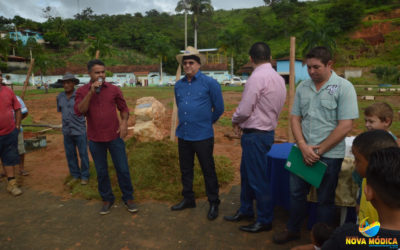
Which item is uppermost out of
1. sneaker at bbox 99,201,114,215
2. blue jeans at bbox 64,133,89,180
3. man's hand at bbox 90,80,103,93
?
man's hand at bbox 90,80,103,93

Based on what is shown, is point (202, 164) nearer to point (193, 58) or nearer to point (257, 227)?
point (257, 227)


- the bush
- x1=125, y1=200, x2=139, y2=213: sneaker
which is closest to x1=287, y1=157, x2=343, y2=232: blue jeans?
x1=125, y1=200, x2=139, y2=213: sneaker

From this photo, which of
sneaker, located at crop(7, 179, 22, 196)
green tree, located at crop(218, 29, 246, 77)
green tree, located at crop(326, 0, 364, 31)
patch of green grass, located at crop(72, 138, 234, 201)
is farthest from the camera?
→ green tree, located at crop(326, 0, 364, 31)

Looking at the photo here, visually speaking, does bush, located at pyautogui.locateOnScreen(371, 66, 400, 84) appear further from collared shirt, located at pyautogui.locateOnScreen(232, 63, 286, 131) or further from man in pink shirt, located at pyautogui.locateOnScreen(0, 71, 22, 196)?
man in pink shirt, located at pyautogui.locateOnScreen(0, 71, 22, 196)

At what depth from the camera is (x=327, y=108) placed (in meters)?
2.51

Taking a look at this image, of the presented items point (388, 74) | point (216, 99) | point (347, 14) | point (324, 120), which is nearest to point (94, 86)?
point (216, 99)

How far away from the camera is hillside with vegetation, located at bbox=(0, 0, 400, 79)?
1837 inches

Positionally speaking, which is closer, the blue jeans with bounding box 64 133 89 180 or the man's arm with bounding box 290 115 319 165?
the man's arm with bounding box 290 115 319 165

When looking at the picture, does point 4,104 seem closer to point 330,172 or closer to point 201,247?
point 201,247

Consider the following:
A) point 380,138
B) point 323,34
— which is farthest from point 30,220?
point 323,34

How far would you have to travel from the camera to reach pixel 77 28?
3280 inches

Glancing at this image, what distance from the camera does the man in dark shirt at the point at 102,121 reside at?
3.42 metres

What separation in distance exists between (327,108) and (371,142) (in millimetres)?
694

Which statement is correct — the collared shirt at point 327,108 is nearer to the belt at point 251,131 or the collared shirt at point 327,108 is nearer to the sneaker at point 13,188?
the belt at point 251,131
